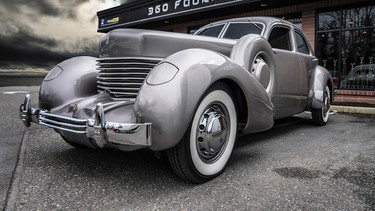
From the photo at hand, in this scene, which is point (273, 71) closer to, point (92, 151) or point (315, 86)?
point (315, 86)

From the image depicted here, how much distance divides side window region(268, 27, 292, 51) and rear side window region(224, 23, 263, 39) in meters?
0.20

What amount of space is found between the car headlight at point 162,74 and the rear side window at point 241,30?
192 centimetres

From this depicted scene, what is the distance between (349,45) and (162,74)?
8327 millimetres

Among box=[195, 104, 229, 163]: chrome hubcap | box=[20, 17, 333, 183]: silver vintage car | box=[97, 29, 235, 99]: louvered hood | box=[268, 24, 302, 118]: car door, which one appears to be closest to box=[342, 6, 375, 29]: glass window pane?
box=[268, 24, 302, 118]: car door

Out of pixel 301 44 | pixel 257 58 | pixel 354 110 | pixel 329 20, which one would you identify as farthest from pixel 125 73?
pixel 329 20

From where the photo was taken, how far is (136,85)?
2869 mm

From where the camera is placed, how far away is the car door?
3963mm

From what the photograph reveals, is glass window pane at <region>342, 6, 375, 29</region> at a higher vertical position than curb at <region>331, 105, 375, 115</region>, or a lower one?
higher

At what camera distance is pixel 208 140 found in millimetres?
2684

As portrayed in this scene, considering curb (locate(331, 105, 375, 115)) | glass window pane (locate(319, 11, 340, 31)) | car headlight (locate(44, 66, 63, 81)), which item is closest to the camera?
car headlight (locate(44, 66, 63, 81))

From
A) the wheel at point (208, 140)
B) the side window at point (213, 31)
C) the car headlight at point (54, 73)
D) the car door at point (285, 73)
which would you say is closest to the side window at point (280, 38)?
the car door at point (285, 73)

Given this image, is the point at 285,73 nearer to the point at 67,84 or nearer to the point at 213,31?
the point at 213,31

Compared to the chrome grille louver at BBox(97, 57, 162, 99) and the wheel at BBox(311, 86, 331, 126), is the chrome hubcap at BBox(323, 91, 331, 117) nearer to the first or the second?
the wheel at BBox(311, 86, 331, 126)

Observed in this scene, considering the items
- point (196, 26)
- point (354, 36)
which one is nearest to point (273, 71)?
point (354, 36)
